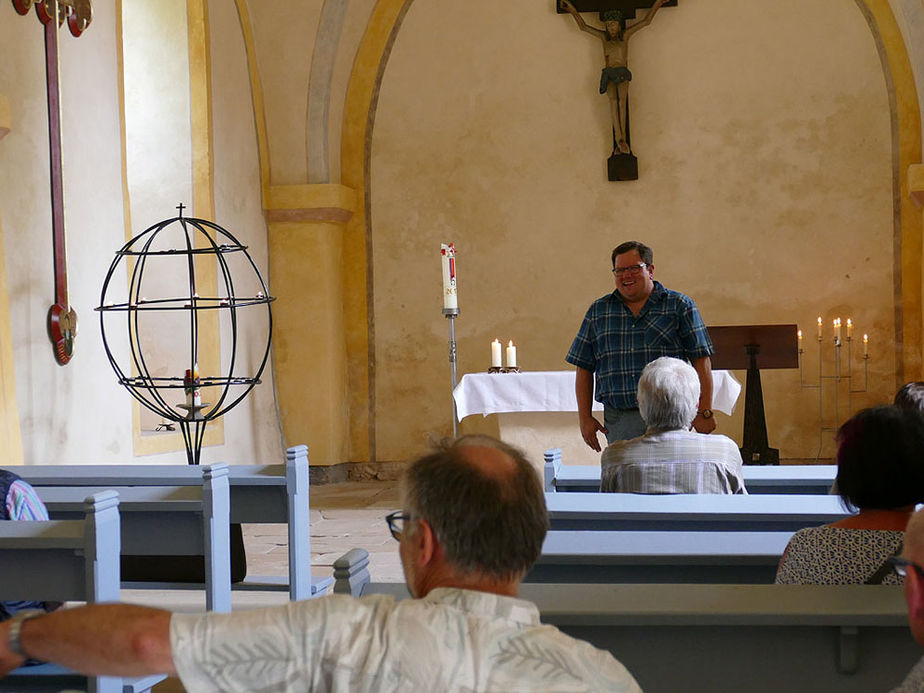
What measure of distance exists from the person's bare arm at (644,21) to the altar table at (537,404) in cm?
336

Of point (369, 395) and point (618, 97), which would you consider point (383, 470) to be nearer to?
point (369, 395)

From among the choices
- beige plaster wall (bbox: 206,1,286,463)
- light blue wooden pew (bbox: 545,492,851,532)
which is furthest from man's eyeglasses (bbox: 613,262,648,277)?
beige plaster wall (bbox: 206,1,286,463)

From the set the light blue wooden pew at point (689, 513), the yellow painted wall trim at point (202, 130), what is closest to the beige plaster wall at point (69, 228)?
the yellow painted wall trim at point (202, 130)

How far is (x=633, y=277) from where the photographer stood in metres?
4.87

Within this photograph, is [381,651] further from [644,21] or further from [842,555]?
[644,21]

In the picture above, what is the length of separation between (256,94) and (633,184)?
3.25 metres

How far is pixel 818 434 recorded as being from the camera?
9.46 meters

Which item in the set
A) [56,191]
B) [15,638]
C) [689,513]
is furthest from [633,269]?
[15,638]

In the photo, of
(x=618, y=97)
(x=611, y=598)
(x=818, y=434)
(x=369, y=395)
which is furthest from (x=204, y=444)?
(x=611, y=598)

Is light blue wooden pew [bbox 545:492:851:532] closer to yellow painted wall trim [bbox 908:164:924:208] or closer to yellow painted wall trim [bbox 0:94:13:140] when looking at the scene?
yellow painted wall trim [bbox 0:94:13:140]

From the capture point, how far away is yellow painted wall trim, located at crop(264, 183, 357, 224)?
31.6 feet

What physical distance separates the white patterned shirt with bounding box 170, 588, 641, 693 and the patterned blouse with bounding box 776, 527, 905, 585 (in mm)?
928

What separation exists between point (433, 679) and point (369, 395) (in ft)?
28.6

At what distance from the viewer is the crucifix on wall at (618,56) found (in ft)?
31.0
